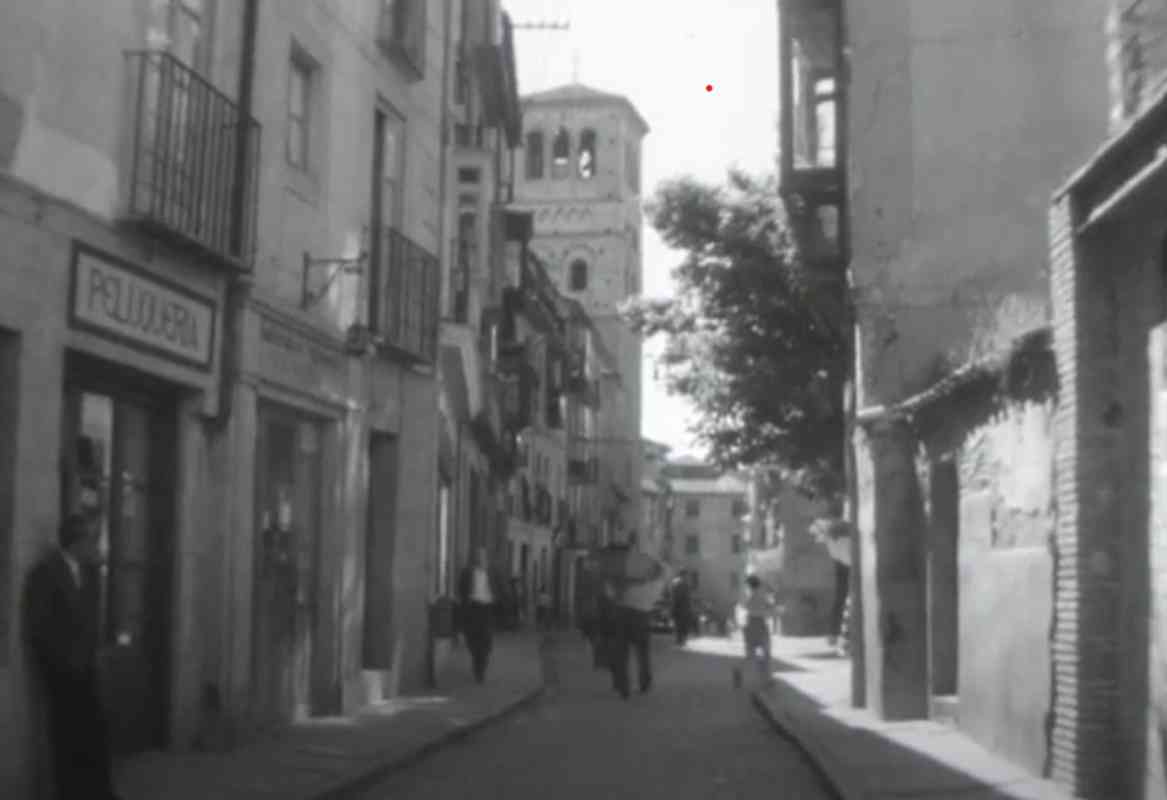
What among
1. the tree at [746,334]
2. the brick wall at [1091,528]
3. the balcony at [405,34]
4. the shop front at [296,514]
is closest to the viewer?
the brick wall at [1091,528]

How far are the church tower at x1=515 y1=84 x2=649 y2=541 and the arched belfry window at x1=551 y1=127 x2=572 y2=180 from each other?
44mm

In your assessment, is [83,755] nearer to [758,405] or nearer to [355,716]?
[355,716]

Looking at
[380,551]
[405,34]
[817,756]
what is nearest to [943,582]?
[817,756]

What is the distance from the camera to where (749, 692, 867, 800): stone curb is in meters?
13.3

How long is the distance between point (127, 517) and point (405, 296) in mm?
7133

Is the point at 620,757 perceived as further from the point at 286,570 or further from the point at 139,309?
the point at 139,309

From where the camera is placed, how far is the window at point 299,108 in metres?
17.6

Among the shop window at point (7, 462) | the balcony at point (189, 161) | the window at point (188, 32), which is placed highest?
the window at point (188, 32)

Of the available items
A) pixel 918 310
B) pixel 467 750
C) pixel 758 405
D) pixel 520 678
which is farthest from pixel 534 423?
pixel 467 750

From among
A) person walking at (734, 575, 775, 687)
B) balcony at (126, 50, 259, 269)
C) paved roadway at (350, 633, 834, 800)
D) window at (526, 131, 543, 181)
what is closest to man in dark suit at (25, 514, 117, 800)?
paved roadway at (350, 633, 834, 800)

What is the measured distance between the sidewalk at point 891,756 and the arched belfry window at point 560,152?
6553 cm

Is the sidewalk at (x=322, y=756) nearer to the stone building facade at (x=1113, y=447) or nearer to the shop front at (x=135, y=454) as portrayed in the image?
the shop front at (x=135, y=454)

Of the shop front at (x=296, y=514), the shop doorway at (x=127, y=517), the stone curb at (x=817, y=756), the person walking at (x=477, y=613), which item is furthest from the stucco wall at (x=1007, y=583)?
the person walking at (x=477, y=613)

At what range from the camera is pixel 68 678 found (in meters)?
10.8
